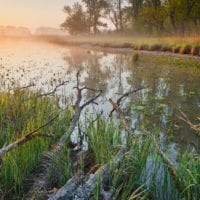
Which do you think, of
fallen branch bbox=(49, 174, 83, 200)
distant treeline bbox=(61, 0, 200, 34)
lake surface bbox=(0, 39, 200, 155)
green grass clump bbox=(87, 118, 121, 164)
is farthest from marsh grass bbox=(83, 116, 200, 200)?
distant treeline bbox=(61, 0, 200, 34)

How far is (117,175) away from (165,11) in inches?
1522

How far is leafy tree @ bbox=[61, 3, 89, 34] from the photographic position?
68500 millimetres

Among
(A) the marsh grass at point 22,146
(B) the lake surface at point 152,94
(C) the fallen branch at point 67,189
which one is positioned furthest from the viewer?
(B) the lake surface at point 152,94

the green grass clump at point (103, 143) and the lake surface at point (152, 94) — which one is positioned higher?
the green grass clump at point (103, 143)

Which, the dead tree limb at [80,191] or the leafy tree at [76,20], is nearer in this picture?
the dead tree limb at [80,191]

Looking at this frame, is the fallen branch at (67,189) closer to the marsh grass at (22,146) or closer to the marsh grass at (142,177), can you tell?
the marsh grass at (142,177)

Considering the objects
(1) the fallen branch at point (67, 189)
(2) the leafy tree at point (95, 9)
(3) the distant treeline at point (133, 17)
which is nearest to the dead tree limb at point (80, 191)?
(1) the fallen branch at point (67, 189)

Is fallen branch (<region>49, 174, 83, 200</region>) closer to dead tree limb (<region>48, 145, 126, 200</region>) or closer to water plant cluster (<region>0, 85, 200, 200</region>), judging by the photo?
dead tree limb (<region>48, 145, 126, 200</region>)

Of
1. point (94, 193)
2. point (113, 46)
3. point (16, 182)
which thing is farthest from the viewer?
point (113, 46)

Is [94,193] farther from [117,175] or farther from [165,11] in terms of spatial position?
[165,11]

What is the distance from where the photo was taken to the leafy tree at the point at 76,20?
225ft

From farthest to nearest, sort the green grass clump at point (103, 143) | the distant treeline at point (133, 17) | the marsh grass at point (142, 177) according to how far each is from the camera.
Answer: the distant treeline at point (133, 17) → the green grass clump at point (103, 143) → the marsh grass at point (142, 177)

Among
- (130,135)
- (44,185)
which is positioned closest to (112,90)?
(130,135)

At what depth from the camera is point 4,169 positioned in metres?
3.91
